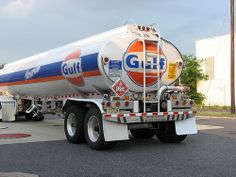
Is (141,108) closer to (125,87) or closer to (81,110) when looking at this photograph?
(125,87)

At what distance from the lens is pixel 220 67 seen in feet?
104

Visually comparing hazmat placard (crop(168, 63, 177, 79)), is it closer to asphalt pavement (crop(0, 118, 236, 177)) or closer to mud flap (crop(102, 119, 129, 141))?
asphalt pavement (crop(0, 118, 236, 177))

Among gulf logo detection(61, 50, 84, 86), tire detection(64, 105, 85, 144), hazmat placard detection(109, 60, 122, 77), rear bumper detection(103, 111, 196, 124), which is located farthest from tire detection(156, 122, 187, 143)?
gulf logo detection(61, 50, 84, 86)

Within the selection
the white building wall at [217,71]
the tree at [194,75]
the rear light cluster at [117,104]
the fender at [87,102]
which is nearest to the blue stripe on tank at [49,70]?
the fender at [87,102]

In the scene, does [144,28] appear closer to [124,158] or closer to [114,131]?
[114,131]

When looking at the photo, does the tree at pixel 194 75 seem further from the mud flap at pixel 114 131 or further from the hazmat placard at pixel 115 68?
the mud flap at pixel 114 131

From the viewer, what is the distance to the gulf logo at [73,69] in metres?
10.7

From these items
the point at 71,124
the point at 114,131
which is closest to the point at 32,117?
A: the point at 71,124

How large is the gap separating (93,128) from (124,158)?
1741 millimetres

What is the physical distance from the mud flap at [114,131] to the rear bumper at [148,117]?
0.12 metres

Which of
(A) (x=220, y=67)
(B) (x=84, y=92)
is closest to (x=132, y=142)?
(B) (x=84, y=92)

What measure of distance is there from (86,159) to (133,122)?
1640mm

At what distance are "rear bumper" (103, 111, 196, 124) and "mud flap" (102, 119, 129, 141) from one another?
12 cm

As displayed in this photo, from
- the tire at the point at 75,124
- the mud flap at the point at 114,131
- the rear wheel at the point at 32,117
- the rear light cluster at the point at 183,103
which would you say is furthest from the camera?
the rear wheel at the point at 32,117
